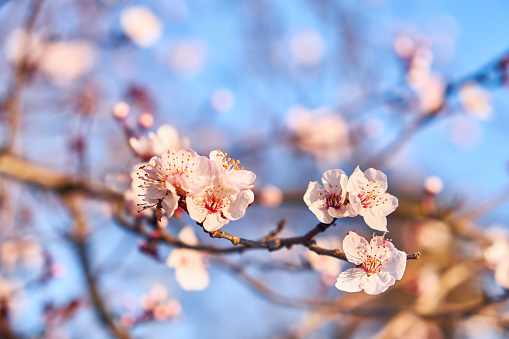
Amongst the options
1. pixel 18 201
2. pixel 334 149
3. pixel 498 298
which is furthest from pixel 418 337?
pixel 18 201

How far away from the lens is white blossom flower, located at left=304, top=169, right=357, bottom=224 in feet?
3.05

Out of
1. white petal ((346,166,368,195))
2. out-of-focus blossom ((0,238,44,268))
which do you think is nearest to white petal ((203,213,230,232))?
white petal ((346,166,368,195))

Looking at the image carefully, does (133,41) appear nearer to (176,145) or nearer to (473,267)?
(176,145)

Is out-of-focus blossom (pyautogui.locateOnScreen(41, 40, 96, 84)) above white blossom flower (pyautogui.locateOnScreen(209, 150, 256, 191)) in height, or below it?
above

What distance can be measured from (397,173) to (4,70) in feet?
24.3

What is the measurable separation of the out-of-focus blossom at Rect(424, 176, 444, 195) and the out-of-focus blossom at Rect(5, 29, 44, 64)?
2.10 metres

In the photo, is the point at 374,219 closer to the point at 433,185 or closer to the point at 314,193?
the point at 314,193

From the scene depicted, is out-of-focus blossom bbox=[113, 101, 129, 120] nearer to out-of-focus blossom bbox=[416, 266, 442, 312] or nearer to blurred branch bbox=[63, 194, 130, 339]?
blurred branch bbox=[63, 194, 130, 339]

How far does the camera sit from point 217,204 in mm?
940

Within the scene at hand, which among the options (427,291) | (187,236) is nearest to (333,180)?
(187,236)

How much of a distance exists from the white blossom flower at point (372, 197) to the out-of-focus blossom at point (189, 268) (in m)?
0.79

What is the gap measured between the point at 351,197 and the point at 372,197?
80 millimetres

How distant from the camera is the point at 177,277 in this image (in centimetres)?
157

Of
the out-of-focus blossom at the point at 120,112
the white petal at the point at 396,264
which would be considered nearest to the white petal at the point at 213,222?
the white petal at the point at 396,264
